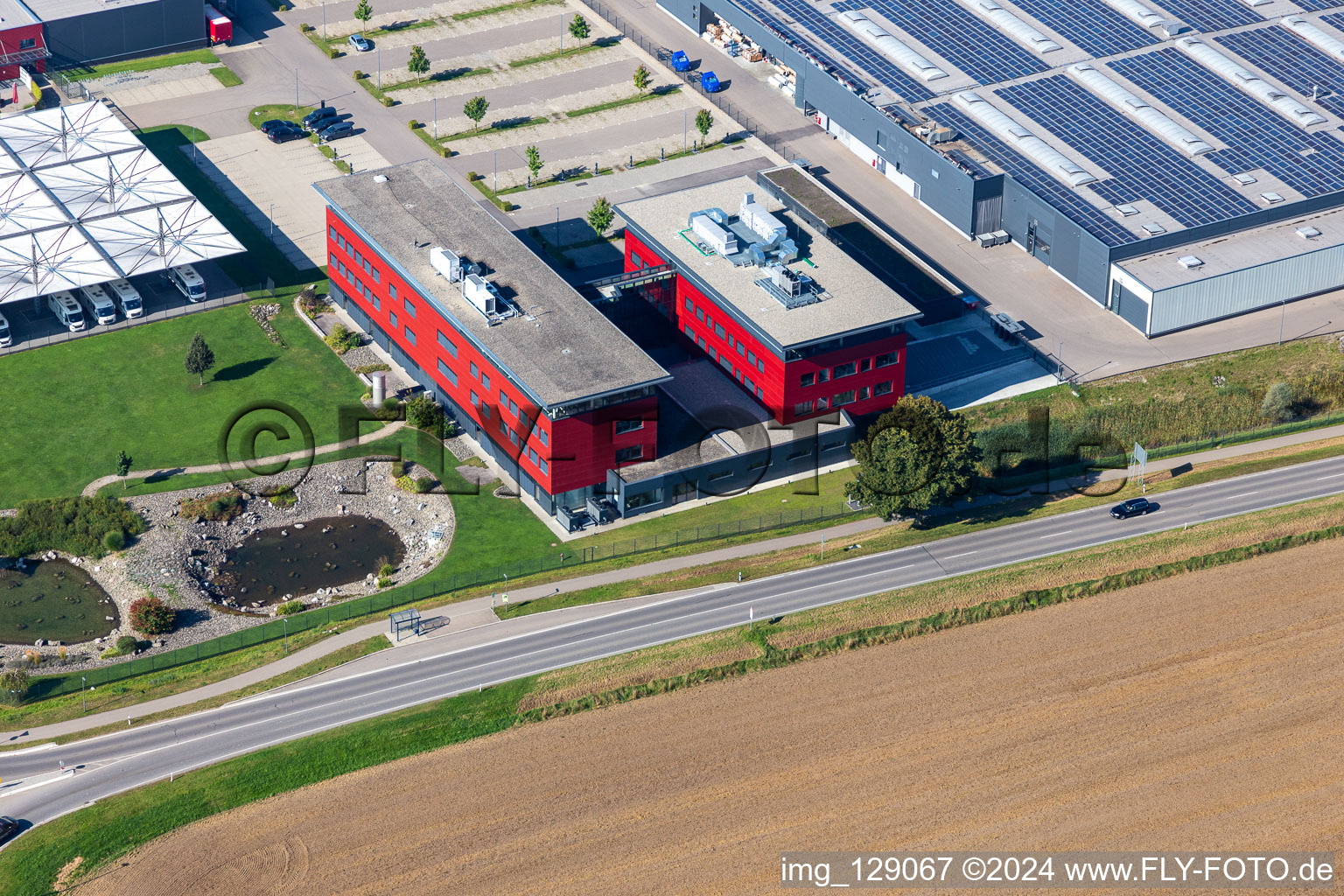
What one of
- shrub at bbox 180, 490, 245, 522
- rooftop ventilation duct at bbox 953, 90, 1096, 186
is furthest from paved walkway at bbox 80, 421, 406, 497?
rooftop ventilation duct at bbox 953, 90, 1096, 186

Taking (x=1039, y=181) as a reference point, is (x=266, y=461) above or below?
below

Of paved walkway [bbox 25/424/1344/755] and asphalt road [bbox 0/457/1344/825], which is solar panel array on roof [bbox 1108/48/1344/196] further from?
paved walkway [bbox 25/424/1344/755]

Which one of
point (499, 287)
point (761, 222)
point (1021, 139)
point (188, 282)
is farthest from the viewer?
point (1021, 139)

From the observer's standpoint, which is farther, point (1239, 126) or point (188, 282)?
point (1239, 126)

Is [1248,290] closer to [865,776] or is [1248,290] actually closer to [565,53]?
[865,776]

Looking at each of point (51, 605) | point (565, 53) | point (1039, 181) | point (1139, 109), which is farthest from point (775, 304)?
point (565, 53)

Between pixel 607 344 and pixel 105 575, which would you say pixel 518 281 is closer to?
pixel 607 344
